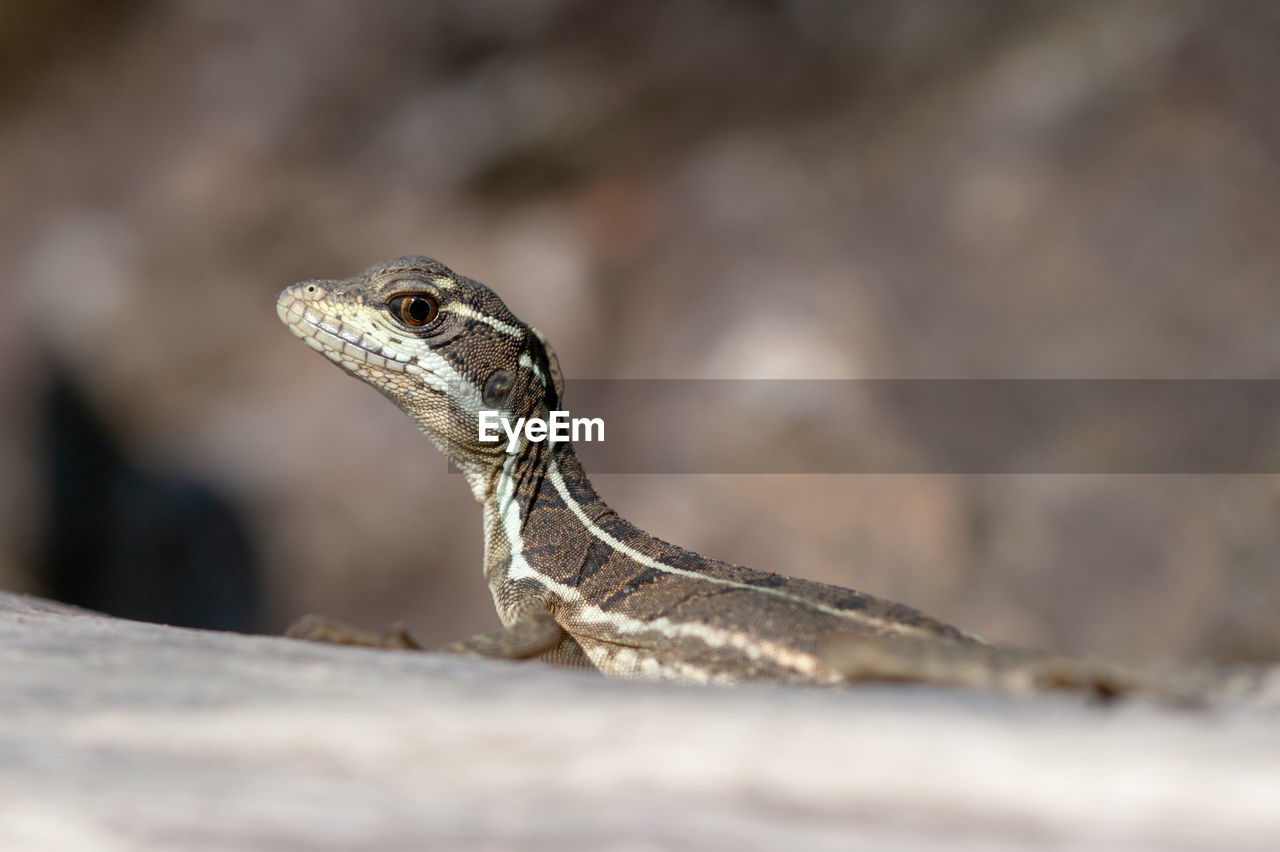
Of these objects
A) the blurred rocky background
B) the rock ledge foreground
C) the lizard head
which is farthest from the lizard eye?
the blurred rocky background

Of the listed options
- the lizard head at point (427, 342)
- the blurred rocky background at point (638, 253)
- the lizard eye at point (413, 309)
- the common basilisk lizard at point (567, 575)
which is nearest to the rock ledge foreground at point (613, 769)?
the common basilisk lizard at point (567, 575)

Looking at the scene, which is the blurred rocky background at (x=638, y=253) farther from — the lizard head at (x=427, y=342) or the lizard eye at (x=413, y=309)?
the lizard eye at (x=413, y=309)

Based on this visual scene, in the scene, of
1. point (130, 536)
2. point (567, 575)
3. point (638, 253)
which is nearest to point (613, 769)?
point (567, 575)

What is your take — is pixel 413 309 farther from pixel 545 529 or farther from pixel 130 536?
pixel 130 536

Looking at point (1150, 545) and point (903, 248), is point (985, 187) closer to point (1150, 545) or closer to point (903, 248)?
point (903, 248)

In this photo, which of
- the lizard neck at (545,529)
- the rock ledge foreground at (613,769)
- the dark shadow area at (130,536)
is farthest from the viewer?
the dark shadow area at (130,536)

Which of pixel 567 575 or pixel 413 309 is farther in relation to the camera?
pixel 413 309
